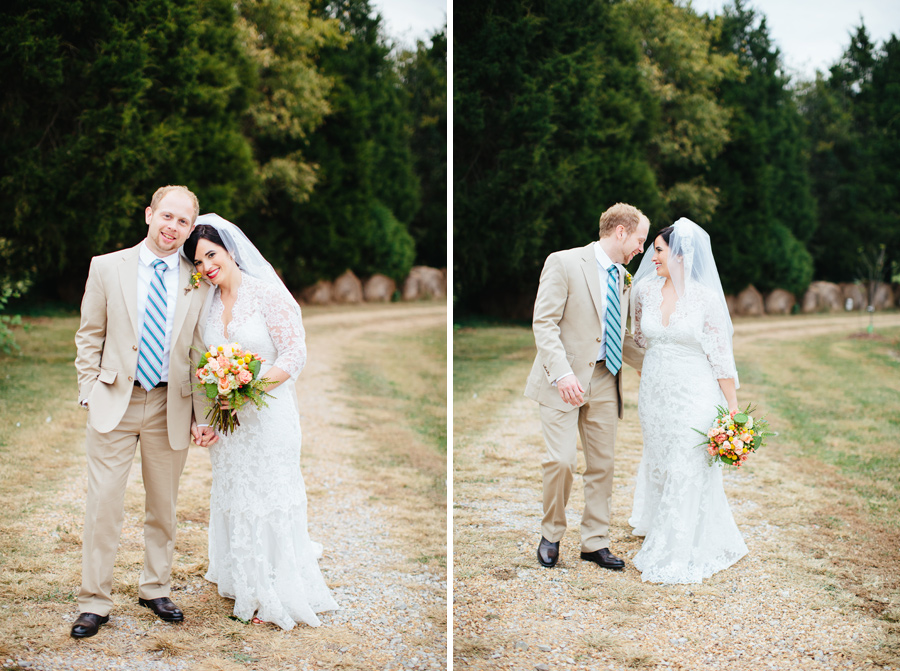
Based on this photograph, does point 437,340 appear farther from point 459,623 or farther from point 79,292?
point 459,623

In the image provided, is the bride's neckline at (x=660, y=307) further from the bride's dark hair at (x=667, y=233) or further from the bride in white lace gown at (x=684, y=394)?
the bride's dark hair at (x=667, y=233)

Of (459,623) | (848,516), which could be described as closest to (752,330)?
(848,516)

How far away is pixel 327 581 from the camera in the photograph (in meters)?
3.79

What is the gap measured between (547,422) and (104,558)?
6.70ft

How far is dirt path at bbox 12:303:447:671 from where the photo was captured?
3.00 m

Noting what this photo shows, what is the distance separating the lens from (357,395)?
886 cm

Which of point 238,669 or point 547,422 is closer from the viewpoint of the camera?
point 238,669

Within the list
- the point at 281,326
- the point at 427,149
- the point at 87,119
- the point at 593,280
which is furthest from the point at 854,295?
the point at 281,326

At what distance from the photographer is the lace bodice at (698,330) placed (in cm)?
360

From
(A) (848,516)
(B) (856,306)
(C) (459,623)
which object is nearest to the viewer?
(C) (459,623)

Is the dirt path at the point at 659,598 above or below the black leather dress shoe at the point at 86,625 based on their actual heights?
below

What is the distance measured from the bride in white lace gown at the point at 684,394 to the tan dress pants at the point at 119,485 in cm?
228

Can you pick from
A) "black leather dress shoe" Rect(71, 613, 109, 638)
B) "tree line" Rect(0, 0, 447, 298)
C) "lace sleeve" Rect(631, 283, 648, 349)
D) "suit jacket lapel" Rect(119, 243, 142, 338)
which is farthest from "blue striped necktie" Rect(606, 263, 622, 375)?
"tree line" Rect(0, 0, 447, 298)

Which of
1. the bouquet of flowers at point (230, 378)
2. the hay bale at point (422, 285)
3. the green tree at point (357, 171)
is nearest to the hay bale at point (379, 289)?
the green tree at point (357, 171)
